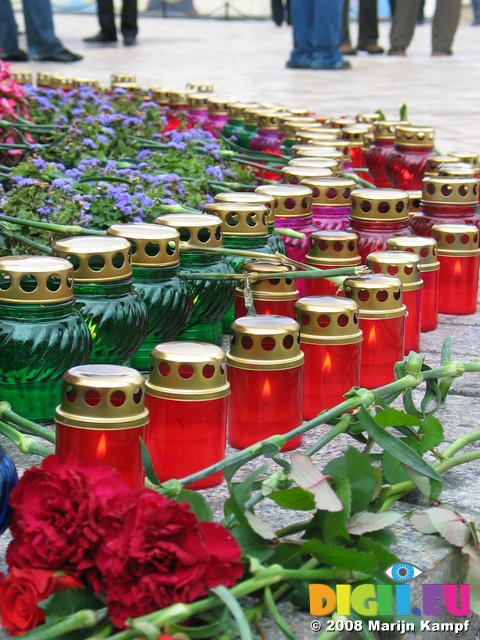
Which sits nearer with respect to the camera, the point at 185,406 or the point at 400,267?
the point at 185,406

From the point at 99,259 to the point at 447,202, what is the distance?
1150mm

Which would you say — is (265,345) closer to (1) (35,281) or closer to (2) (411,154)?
(1) (35,281)

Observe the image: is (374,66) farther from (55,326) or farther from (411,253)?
(55,326)

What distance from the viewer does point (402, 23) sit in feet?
36.1

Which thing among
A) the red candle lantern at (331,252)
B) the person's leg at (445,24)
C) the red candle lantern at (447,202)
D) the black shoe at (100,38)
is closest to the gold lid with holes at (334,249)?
the red candle lantern at (331,252)

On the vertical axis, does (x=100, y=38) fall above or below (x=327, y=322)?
below

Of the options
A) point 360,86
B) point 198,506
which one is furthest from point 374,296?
point 360,86

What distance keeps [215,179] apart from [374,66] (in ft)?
24.0

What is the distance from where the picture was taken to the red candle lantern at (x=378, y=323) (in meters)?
1.86

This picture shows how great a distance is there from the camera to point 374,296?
1.86 m

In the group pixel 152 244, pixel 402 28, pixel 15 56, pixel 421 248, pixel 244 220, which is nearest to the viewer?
pixel 152 244

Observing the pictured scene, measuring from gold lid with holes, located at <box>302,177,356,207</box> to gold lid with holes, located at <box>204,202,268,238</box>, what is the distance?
0.44 metres

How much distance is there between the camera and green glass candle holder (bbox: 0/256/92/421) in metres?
1.54

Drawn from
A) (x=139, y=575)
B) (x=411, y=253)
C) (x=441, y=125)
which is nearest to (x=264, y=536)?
(x=139, y=575)
